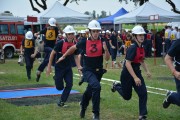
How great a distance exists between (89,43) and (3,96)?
4.50 metres

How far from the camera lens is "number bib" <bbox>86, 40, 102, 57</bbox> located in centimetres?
823

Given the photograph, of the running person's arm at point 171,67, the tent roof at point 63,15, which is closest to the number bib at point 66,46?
the running person's arm at point 171,67

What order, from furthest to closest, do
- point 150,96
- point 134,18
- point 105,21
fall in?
point 105,21, point 134,18, point 150,96

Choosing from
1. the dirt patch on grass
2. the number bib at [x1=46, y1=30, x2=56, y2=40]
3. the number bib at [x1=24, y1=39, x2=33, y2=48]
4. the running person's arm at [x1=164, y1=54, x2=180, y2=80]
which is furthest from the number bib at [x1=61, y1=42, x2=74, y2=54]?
the number bib at [x1=24, y1=39, x2=33, y2=48]

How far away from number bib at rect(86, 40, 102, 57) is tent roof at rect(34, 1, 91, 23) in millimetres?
21493

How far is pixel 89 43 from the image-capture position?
27.1 feet

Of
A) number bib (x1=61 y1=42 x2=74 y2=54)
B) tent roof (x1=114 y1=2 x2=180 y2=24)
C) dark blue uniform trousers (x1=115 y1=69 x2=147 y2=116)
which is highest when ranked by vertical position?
tent roof (x1=114 y1=2 x2=180 y2=24)

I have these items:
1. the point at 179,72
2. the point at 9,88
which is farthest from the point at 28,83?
the point at 179,72

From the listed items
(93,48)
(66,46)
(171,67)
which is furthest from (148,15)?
(171,67)

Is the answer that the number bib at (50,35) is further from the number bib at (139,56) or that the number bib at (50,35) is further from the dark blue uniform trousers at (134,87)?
the number bib at (139,56)

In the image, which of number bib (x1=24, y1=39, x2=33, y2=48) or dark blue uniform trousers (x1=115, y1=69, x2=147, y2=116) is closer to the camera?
dark blue uniform trousers (x1=115, y1=69, x2=147, y2=116)

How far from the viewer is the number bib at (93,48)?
823cm

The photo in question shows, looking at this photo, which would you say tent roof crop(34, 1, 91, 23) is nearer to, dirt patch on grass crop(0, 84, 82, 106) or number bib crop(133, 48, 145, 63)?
dirt patch on grass crop(0, 84, 82, 106)

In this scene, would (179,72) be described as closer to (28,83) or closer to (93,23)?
(93,23)
